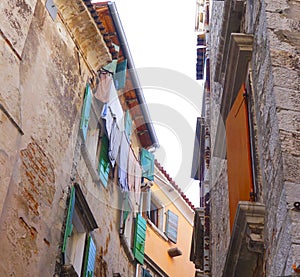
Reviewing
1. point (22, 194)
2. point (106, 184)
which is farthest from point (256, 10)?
point (106, 184)

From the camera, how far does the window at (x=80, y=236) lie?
867 centimetres

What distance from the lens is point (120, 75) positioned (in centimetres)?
1198

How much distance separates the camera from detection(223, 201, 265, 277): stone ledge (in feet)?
14.1

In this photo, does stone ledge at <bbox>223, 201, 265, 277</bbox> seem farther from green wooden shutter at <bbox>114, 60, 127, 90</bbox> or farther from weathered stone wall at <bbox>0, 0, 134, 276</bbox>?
green wooden shutter at <bbox>114, 60, 127, 90</bbox>

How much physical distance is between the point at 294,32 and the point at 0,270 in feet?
13.1

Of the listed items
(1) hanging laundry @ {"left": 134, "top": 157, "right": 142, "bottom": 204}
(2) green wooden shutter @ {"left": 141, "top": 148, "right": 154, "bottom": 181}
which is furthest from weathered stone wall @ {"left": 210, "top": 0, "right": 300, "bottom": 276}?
(2) green wooden shutter @ {"left": 141, "top": 148, "right": 154, "bottom": 181}

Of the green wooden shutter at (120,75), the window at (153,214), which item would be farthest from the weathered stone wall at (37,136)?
the window at (153,214)

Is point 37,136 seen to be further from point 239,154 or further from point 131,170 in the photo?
point 131,170

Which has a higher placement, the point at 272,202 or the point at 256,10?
the point at 256,10

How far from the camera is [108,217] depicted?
10883 mm

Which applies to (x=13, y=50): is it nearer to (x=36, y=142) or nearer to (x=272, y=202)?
(x=36, y=142)

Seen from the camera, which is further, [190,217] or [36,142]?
[190,217]

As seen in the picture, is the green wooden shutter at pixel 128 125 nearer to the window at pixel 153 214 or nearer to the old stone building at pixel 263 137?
the window at pixel 153 214

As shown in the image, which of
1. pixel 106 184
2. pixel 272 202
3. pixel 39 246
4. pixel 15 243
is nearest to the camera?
pixel 272 202
